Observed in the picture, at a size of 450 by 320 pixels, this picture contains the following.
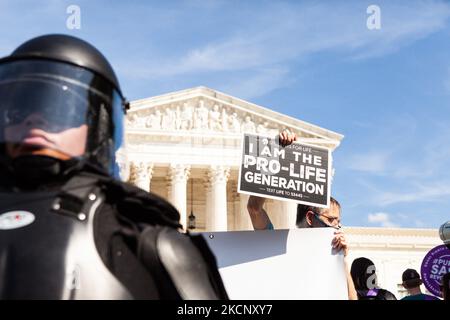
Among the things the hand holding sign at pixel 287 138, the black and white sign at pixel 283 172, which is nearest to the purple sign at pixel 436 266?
the black and white sign at pixel 283 172

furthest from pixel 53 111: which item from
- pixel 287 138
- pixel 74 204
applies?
pixel 287 138

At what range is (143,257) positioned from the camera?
5.80ft

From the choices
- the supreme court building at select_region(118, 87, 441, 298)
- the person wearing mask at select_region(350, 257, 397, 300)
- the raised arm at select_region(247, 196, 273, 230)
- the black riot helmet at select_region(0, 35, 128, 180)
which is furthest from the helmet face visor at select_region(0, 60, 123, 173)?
the supreme court building at select_region(118, 87, 441, 298)

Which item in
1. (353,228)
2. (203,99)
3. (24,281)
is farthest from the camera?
(353,228)

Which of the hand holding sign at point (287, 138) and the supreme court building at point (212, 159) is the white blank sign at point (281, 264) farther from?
the supreme court building at point (212, 159)

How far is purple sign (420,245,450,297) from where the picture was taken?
745 cm

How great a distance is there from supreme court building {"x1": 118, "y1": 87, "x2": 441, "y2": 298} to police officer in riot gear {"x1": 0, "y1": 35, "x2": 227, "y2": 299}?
119 feet

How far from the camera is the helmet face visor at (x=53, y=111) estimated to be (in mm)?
1931

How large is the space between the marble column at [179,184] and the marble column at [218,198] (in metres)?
1.81

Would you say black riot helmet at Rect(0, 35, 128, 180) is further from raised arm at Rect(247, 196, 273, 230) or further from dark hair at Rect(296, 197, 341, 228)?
dark hair at Rect(296, 197, 341, 228)

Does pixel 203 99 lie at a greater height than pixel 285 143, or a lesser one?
greater
